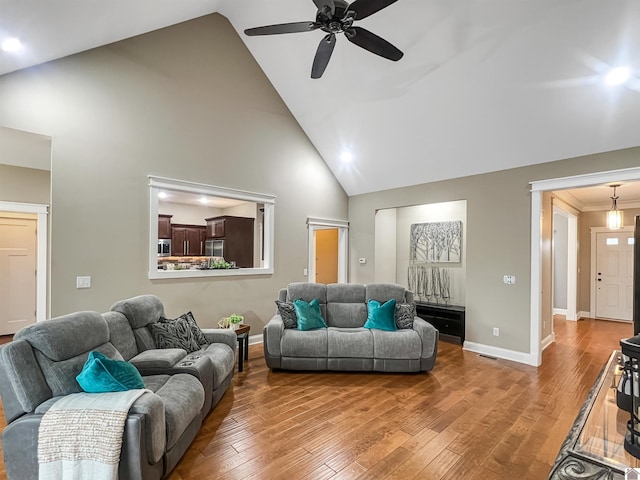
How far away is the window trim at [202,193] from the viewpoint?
13.6ft

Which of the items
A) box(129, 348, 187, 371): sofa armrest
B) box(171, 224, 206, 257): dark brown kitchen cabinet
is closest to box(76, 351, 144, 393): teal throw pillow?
box(129, 348, 187, 371): sofa armrest

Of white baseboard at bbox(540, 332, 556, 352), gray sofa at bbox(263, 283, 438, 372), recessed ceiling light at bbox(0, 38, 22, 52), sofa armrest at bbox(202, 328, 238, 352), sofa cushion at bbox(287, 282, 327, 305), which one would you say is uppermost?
recessed ceiling light at bbox(0, 38, 22, 52)

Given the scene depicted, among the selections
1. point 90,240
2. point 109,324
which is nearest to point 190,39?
point 90,240

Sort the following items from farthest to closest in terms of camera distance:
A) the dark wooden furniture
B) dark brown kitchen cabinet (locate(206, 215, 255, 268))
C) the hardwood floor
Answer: dark brown kitchen cabinet (locate(206, 215, 255, 268)) < the hardwood floor < the dark wooden furniture

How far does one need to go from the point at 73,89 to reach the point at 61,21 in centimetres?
95

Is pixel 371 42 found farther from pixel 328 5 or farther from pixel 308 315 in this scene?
pixel 308 315

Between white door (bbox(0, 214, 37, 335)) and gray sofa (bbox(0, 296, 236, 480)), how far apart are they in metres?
→ 4.26

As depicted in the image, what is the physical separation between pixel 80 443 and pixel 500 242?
5.14 meters

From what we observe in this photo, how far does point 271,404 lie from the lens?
310cm

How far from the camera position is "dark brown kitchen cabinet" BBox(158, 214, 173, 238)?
7.59 m

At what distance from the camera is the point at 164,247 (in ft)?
25.3

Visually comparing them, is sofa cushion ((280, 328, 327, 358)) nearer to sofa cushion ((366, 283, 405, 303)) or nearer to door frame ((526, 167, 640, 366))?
sofa cushion ((366, 283, 405, 303))

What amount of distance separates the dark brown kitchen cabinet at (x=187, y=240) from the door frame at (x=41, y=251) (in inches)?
123

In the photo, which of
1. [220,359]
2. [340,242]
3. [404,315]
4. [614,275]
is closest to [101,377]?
[220,359]
